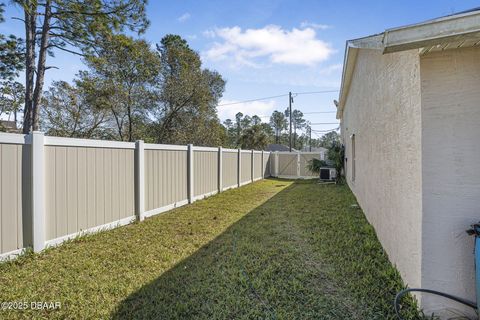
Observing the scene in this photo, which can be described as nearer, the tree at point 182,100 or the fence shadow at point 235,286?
the fence shadow at point 235,286

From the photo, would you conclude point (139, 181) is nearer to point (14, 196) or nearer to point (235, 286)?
point (14, 196)

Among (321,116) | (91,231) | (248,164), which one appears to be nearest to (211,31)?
(248,164)

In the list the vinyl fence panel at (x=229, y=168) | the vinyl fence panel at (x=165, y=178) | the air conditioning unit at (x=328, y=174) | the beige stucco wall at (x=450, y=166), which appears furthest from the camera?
the air conditioning unit at (x=328, y=174)

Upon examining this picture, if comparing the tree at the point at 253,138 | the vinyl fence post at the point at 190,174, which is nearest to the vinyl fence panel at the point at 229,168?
the vinyl fence post at the point at 190,174

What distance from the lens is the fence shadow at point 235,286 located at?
2.34m

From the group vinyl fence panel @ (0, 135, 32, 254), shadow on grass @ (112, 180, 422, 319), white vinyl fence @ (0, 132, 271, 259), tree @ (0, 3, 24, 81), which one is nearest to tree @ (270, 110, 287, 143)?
tree @ (0, 3, 24, 81)

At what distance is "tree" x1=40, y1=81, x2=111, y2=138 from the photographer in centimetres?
1501

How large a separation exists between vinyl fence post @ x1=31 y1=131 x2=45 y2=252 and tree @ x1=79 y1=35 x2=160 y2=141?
10.9m

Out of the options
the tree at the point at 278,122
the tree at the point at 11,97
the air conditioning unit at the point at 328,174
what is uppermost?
the tree at the point at 278,122

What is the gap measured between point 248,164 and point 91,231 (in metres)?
8.94

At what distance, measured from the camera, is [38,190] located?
353 cm

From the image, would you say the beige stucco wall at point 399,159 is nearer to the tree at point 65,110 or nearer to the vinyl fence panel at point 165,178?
the vinyl fence panel at point 165,178

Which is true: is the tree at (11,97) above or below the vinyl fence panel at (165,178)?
above

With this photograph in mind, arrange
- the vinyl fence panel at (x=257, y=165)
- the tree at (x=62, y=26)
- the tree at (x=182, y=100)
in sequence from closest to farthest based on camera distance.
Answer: the tree at (x=62, y=26)
the vinyl fence panel at (x=257, y=165)
the tree at (x=182, y=100)
